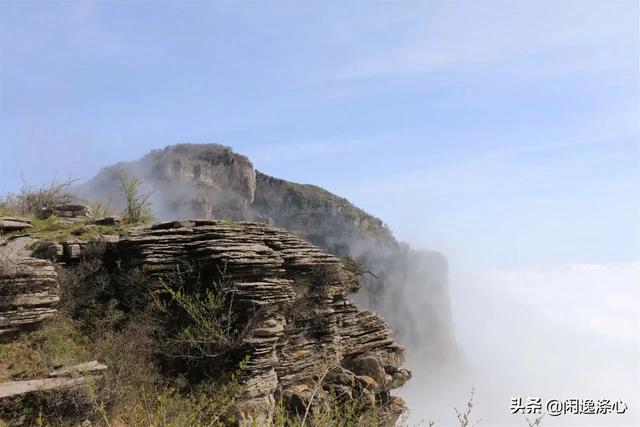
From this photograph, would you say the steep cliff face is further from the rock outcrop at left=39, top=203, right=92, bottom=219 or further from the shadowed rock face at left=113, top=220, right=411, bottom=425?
the shadowed rock face at left=113, top=220, right=411, bottom=425

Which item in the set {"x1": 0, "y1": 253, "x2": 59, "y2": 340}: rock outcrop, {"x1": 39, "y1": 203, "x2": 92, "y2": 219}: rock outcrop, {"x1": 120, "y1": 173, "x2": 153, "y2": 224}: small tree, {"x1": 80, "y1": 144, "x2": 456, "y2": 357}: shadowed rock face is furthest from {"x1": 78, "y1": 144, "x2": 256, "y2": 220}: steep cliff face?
{"x1": 0, "y1": 253, "x2": 59, "y2": 340}: rock outcrop

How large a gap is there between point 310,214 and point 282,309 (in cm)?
5276

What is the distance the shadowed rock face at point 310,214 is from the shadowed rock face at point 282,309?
1601 inches

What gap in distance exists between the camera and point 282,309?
1468 cm

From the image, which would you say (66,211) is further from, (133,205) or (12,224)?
(12,224)

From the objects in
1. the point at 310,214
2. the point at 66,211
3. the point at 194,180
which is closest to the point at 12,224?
the point at 66,211

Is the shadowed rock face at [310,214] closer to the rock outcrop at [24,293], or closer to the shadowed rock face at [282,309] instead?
the shadowed rock face at [282,309]

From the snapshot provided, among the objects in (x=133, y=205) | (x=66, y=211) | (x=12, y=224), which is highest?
(x=133, y=205)

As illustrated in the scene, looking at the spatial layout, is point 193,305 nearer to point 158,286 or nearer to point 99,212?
point 158,286

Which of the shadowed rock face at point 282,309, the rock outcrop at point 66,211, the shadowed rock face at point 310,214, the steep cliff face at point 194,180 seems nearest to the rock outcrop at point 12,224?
the rock outcrop at point 66,211

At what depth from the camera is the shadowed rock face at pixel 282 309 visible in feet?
44.3

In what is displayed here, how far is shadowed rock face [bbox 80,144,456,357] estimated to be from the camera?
60812 mm

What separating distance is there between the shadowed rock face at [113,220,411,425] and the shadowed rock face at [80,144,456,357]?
133ft

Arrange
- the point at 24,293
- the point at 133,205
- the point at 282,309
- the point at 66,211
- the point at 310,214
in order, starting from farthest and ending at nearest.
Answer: the point at 310,214 < the point at 66,211 < the point at 133,205 < the point at 282,309 < the point at 24,293
